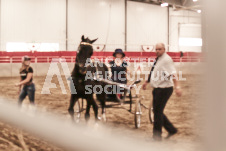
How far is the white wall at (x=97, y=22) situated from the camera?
22156 millimetres

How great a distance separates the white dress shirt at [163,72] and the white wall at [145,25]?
19067mm

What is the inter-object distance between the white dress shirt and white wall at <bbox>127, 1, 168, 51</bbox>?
19.1 metres

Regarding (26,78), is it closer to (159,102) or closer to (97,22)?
(159,102)

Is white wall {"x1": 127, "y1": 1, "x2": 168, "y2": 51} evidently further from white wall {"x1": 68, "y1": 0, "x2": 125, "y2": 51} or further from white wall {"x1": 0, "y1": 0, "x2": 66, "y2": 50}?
white wall {"x1": 0, "y1": 0, "x2": 66, "y2": 50}

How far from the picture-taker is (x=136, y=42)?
79.2ft

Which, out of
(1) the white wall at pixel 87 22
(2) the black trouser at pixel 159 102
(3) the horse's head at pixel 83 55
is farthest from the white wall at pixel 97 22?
(2) the black trouser at pixel 159 102

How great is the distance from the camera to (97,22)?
22672mm

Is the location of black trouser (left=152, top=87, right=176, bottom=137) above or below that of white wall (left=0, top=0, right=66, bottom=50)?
below

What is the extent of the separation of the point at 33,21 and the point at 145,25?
8.04 meters

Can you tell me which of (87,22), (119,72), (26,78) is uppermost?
(87,22)

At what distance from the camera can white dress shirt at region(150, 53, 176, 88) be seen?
14.6ft

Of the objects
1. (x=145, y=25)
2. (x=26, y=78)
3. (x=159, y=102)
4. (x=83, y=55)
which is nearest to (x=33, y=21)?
(x=145, y=25)

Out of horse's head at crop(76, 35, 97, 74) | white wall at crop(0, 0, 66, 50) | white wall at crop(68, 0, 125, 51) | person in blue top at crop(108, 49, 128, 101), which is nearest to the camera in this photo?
horse's head at crop(76, 35, 97, 74)

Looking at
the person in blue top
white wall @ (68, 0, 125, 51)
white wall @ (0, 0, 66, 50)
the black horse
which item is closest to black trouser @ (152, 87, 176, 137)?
the black horse
